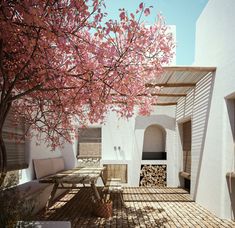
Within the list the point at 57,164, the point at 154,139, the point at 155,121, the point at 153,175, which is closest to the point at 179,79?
the point at 155,121

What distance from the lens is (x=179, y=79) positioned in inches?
272

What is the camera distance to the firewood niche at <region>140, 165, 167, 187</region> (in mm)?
10117

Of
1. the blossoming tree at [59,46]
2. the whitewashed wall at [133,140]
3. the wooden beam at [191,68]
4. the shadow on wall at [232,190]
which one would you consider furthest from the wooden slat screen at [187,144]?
the blossoming tree at [59,46]

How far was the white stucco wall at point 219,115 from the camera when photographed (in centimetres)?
545

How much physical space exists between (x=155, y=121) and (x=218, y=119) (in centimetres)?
451

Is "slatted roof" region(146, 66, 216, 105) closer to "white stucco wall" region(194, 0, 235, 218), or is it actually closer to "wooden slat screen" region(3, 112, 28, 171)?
"white stucco wall" region(194, 0, 235, 218)

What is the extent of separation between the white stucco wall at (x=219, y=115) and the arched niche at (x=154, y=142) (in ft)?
13.5

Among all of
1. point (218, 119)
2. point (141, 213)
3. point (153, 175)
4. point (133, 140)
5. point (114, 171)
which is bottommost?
point (141, 213)

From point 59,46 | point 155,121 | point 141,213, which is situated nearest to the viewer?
point 59,46

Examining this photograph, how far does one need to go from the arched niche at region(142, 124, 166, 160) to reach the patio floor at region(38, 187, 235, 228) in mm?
3198

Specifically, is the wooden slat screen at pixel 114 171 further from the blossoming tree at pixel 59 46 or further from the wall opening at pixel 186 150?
the blossoming tree at pixel 59 46

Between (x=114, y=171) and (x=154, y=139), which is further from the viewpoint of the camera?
(x=154, y=139)

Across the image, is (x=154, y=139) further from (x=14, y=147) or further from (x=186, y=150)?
(x=14, y=147)

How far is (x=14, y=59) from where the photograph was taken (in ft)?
9.70
